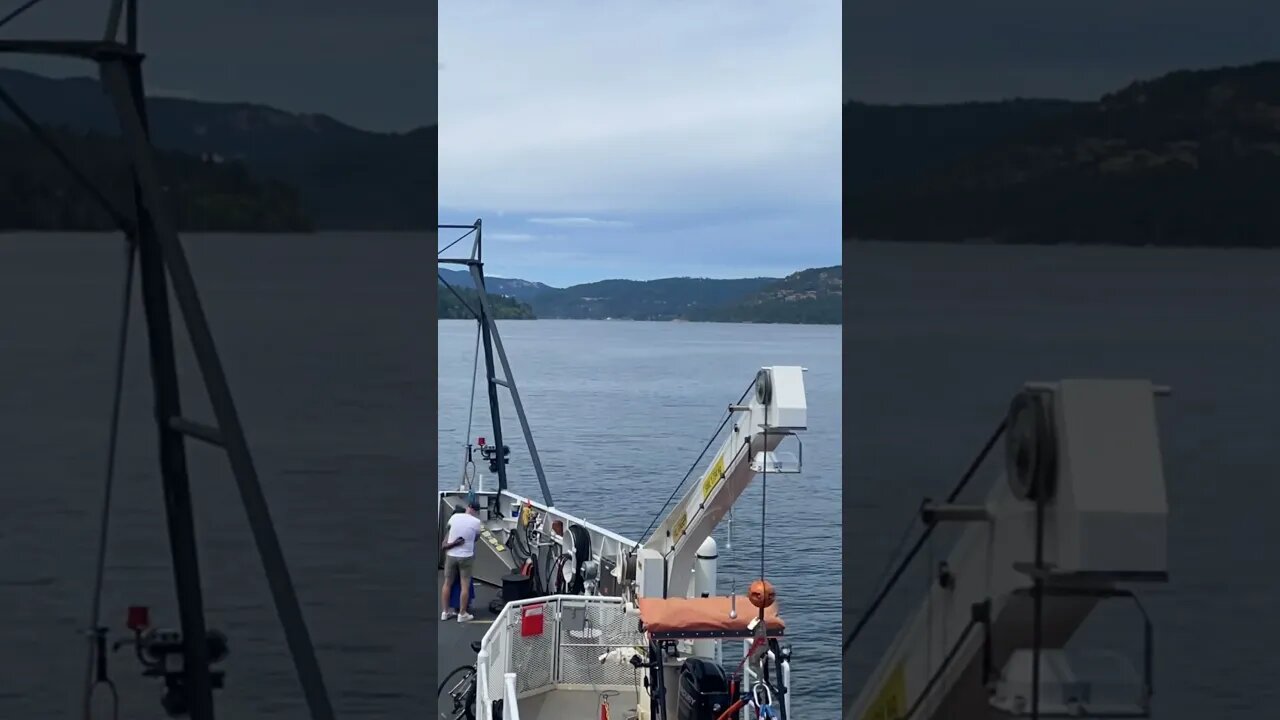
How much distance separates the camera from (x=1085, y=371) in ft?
17.5

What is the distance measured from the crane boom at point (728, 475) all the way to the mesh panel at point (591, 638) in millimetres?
796

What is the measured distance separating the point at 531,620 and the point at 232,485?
12.8ft

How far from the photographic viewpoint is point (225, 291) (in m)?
6.02

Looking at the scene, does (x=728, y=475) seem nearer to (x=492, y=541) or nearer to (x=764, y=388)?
(x=764, y=388)

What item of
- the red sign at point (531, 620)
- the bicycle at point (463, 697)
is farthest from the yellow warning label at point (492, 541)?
the red sign at point (531, 620)

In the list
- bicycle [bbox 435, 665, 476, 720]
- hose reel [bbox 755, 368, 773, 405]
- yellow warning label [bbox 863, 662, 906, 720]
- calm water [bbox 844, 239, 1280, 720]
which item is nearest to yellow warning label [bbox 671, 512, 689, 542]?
hose reel [bbox 755, 368, 773, 405]

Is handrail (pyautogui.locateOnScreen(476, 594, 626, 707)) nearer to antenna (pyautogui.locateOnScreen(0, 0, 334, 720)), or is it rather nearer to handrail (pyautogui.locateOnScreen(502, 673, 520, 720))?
handrail (pyautogui.locateOnScreen(502, 673, 520, 720))

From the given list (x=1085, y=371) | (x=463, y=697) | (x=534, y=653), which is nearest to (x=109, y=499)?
(x=1085, y=371)

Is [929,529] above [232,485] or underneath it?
above

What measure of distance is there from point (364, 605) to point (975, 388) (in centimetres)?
310

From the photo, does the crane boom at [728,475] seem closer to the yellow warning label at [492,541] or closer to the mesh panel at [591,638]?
the mesh panel at [591,638]

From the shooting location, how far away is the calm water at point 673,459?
22.9m

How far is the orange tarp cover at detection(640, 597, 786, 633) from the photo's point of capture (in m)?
8.05

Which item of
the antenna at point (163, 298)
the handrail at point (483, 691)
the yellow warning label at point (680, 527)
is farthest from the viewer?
the yellow warning label at point (680, 527)
